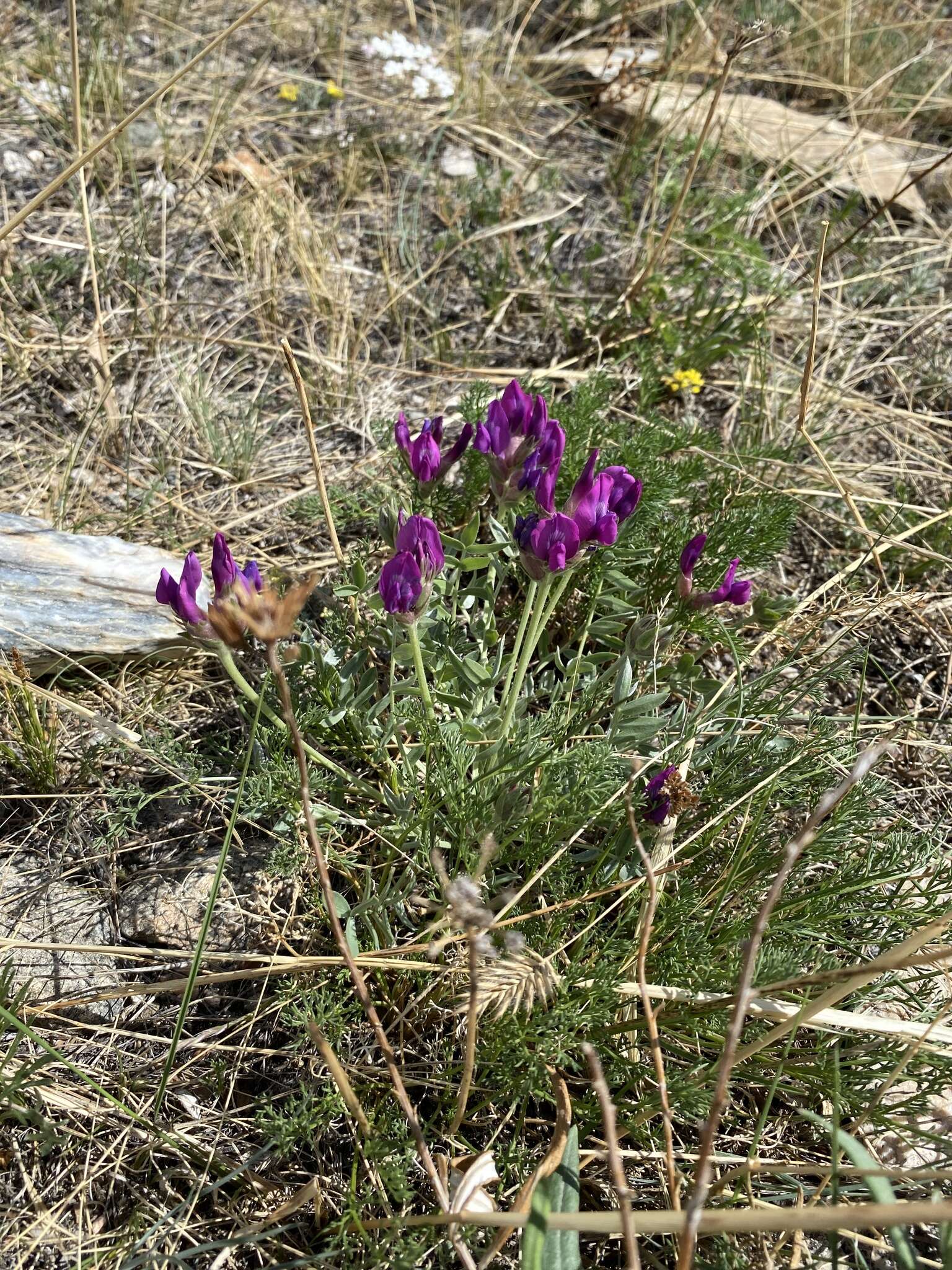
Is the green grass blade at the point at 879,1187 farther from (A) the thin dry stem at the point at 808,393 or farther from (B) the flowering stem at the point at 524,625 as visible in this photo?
(A) the thin dry stem at the point at 808,393

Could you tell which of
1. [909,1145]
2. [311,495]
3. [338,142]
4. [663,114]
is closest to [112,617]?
[311,495]

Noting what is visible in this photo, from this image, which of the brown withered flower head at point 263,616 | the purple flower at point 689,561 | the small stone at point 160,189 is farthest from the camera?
the small stone at point 160,189

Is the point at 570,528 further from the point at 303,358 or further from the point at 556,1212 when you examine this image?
the point at 303,358

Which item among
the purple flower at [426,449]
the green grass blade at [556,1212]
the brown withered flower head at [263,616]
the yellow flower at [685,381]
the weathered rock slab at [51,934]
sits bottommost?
the weathered rock slab at [51,934]

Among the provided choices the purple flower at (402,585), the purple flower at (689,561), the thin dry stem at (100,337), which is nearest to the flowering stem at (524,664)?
the purple flower at (402,585)

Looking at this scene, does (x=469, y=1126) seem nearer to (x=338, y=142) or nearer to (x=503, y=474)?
(x=503, y=474)

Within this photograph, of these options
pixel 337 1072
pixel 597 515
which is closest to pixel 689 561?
pixel 597 515

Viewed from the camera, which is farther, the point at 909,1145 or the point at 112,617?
the point at 112,617
